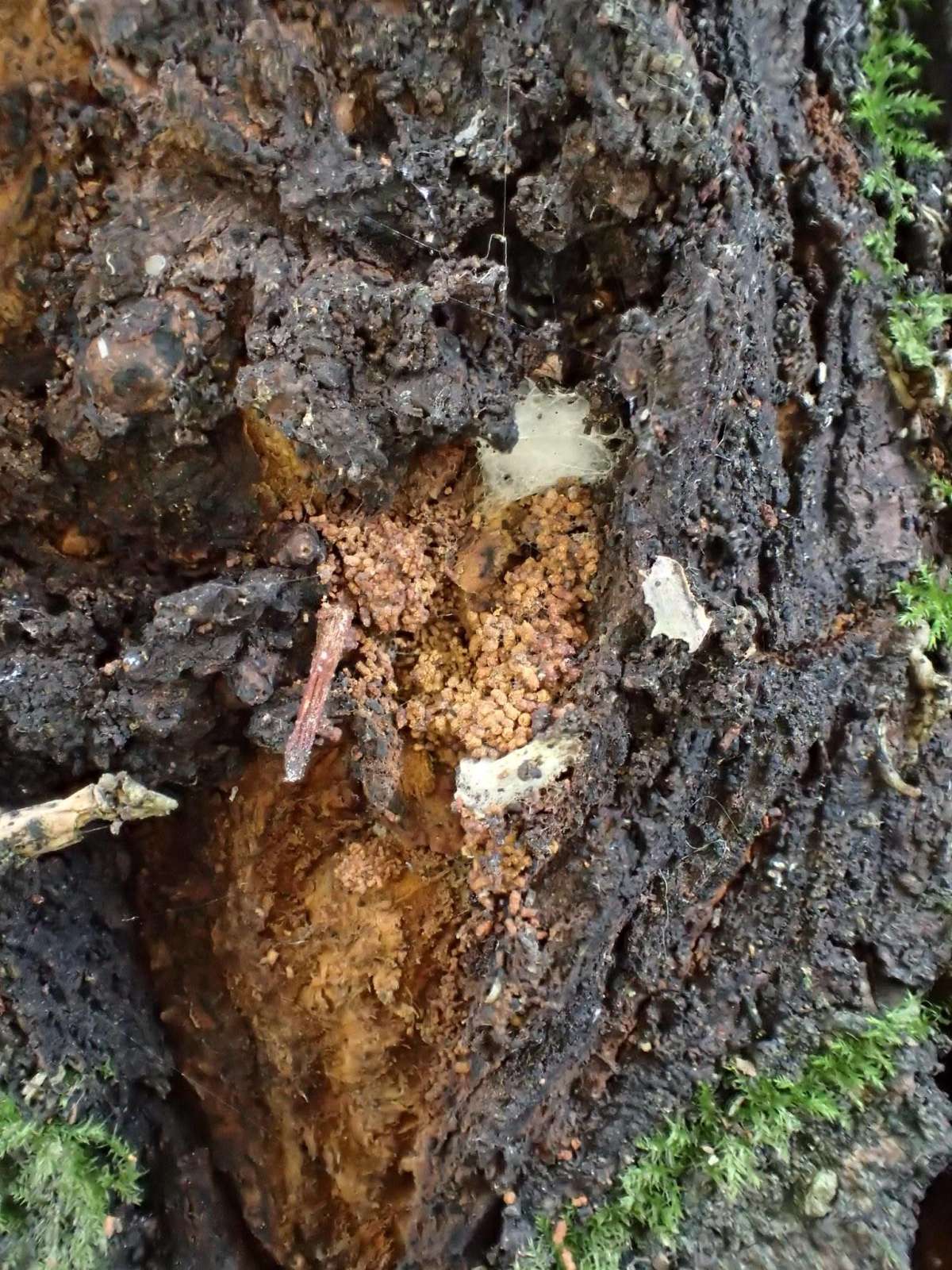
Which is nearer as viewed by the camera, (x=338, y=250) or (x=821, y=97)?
(x=338, y=250)

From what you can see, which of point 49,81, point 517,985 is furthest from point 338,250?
point 517,985

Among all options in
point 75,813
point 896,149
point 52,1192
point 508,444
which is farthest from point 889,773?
point 52,1192

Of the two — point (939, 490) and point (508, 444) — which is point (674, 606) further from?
point (939, 490)

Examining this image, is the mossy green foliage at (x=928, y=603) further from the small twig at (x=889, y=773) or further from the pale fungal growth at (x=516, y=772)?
the pale fungal growth at (x=516, y=772)

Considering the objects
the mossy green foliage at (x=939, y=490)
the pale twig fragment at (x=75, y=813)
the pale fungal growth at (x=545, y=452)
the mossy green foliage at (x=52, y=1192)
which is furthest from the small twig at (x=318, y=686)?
the mossy green foliage at (x=939, y=490)

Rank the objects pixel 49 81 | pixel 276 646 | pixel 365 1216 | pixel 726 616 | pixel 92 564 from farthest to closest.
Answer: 1. pixel 365 1216
2. pixel 92 564
3. pixel 276 646
4. pixel 726 616
5. pixel 49 81

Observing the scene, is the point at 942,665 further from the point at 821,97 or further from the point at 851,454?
the point at 821,97
